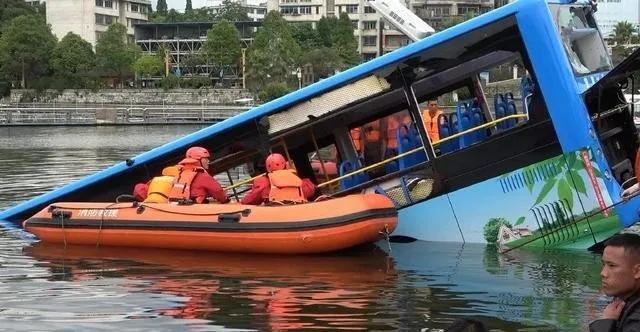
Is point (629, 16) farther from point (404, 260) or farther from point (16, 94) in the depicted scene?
point (404, 260)

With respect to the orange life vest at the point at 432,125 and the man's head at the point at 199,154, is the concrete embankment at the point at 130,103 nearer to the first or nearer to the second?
the man's head at the point at 199,154

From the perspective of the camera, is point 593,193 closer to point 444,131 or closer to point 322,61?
point 444,131

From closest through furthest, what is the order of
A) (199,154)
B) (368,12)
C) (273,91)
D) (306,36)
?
1. (199,154)
2. (273,91)
3. (306,36)
4. (368,12)

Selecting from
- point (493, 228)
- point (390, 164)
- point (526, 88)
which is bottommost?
point (493, 228)

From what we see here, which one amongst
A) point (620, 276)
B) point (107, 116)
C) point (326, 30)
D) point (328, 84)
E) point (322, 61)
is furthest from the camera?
point (326, 30)

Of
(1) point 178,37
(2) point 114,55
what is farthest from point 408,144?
(1) point 178,37

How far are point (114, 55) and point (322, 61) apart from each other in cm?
2171

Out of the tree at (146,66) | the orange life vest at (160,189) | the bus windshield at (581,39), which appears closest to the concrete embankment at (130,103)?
the tree at (146,66)

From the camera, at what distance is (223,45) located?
3794 inches

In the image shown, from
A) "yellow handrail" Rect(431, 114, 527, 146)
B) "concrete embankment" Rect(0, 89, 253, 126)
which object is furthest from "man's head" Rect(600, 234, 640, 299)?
"concrete embankment" Rect(0, 89, 253, 126)

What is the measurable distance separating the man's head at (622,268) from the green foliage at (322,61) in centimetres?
8660

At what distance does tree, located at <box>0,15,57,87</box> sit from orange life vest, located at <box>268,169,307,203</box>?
277 feet

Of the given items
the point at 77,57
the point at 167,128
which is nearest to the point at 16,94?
the point at 77,57

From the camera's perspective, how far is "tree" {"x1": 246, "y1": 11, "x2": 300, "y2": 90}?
89000mm
